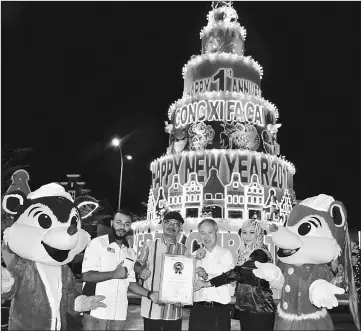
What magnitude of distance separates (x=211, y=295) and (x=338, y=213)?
1.84 m

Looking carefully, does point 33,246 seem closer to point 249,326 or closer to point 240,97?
point 249,326

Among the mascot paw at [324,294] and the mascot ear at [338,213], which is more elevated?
the mascot ear at [338,213]

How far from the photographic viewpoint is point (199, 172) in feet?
111

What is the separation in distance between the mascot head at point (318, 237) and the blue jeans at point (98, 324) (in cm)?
219

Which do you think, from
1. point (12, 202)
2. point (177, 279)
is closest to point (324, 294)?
point (177, 279)

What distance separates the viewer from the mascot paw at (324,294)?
174 inches

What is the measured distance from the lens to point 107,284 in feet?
17.1

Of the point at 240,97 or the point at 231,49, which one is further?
the point at 231,49

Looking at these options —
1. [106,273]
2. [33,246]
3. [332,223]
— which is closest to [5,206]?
[33,246]

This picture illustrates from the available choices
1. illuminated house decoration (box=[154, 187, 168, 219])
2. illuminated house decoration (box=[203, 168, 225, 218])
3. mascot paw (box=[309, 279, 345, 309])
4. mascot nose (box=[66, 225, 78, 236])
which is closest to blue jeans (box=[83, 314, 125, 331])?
mascot nose (box=[66, 225, 78, 236])


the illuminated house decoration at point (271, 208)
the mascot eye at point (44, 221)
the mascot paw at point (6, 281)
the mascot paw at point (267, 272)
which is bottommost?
the mascot paw at point (6, 281)

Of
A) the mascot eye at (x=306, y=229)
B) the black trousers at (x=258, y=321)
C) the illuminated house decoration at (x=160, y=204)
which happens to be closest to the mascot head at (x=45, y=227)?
the black trousers at (x=258, y=321)

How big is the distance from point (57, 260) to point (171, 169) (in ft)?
99.7

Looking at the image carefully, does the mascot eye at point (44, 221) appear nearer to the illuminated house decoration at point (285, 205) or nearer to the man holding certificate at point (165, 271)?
the man holding certificate at point (165, 271)
